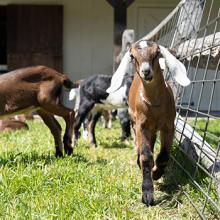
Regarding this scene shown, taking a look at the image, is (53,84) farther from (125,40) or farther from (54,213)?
(125,40)

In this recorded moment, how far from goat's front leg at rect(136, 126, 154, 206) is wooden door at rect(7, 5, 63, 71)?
885cm

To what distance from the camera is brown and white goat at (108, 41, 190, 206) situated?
366 cm

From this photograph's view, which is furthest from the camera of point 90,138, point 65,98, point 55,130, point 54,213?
point 65,98

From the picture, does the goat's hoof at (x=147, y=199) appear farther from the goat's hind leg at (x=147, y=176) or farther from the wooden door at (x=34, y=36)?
the wooden door at (x=34, y=36)

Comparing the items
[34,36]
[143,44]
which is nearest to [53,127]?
[143,44]

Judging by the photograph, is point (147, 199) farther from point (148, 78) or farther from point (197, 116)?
point (197, 116)

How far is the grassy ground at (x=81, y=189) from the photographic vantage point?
3512 mm

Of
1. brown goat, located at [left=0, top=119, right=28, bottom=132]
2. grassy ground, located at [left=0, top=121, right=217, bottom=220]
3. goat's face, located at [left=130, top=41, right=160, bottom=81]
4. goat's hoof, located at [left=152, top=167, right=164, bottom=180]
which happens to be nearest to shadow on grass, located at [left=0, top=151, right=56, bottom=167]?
grassy ground, located at [left=0, top=121, right=217, bottom=220]

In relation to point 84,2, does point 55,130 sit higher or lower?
lower

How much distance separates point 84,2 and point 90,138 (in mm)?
6425

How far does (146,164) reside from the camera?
3854mm

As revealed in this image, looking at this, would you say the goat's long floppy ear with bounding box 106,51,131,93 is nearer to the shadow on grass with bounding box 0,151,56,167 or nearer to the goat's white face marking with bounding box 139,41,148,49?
the goat's white face marking with bounding box 139,41,148,49

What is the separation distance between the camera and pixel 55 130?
5816 mm

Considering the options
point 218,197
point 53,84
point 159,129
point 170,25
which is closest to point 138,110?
point 159,129
